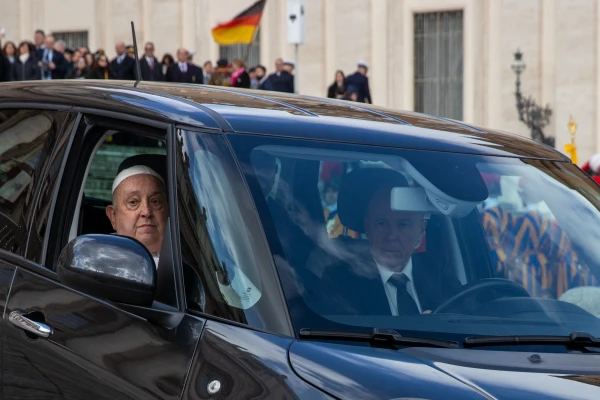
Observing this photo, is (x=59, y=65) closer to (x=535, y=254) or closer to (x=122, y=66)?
(x=122, y=66)

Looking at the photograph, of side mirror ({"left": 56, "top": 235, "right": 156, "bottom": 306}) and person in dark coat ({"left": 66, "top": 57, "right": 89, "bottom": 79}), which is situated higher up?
person in dark coat ({"left": 66, "top": 57, "right": 89, "bottom": 79})

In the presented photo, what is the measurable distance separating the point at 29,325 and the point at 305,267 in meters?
0.95

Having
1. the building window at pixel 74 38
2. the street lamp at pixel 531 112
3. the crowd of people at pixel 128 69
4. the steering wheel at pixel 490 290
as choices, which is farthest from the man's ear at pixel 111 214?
the building window at pixel 74 38

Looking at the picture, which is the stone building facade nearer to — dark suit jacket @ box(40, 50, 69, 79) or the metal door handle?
dark suit jacket @ box(40, 50, 69, 79)

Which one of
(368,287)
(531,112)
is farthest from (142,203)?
(531,112)

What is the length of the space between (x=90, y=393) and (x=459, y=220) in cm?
110

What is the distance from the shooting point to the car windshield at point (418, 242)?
11.8 feet

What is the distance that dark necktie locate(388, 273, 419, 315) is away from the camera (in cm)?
360

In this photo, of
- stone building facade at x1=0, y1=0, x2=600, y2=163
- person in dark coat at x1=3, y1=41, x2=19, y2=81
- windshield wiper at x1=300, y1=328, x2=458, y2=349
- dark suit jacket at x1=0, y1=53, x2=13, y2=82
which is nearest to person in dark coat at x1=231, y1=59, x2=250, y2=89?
stone building facade at x1=0, y1=0, x2=600, y2=163

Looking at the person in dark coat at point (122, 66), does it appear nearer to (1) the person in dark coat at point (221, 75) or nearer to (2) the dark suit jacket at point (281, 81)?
(1) the person in dark coat at point (221, 75)

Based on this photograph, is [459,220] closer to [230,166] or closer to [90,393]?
[230,166]

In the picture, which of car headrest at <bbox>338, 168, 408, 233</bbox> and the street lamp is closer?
car headrest at <bbox>338, 168, 408, 233</bbox>

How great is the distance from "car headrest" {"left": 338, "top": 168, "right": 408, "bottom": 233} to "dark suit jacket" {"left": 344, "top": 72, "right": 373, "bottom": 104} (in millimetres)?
33092

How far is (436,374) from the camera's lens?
3139 millimetres
